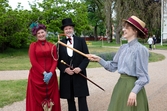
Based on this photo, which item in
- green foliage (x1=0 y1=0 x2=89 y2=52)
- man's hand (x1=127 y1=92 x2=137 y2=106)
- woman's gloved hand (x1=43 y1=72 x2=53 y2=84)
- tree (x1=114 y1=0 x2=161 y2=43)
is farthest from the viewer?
tree (x1=114 y1=0 x2=161 y2=43)

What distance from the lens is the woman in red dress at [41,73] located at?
4051 millimetres

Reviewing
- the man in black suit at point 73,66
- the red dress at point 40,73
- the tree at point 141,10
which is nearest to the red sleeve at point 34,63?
the red dress at point 40,73

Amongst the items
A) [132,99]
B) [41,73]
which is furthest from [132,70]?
[41,73]

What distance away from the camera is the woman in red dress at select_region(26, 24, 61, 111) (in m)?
4.05

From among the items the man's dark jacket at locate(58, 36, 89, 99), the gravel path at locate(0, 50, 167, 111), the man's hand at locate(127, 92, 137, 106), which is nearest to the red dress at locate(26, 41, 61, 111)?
the man's dark jacket at locate(58, 36, 89, 99)

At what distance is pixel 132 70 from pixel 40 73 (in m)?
1.68

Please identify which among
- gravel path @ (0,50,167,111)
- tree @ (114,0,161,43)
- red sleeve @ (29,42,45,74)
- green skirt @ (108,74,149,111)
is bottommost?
gravel path @ (0,50,167,111)

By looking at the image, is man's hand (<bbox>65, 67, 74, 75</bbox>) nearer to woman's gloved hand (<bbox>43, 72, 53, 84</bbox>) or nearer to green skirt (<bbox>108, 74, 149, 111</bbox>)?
woman's gloved hand (<bbox>43, 72, 53, 84</bbox>)

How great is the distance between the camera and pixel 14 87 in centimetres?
717

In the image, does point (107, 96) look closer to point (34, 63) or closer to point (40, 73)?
point (40, 73)

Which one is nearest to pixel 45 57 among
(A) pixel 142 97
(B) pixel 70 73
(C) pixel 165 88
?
(B) pixel 70 73

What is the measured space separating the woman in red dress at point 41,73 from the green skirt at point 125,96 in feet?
4.30

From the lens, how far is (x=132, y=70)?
2949 mm

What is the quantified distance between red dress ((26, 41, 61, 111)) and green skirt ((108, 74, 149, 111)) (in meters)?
1.34
